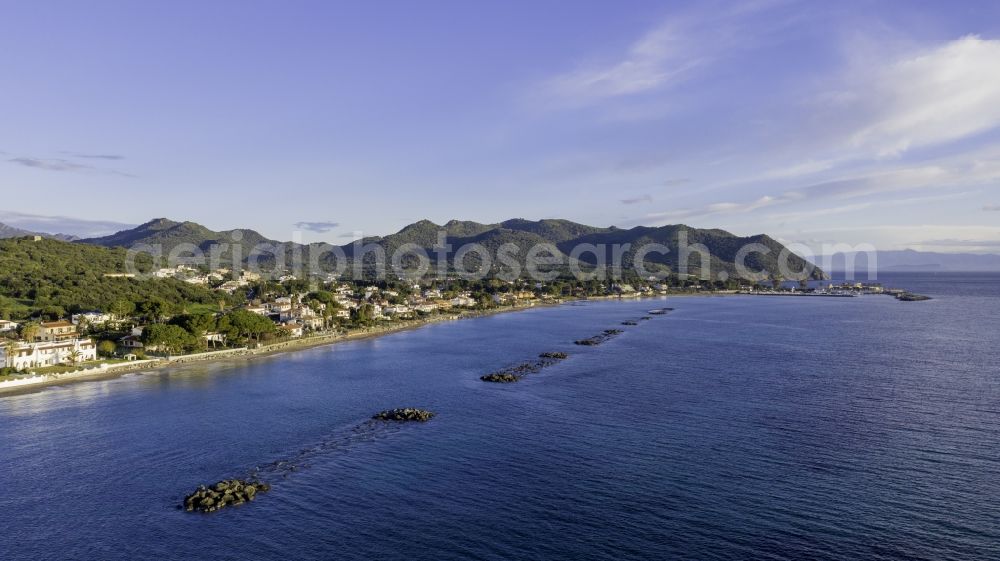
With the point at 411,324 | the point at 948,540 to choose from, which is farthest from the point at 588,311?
the point at 948,540

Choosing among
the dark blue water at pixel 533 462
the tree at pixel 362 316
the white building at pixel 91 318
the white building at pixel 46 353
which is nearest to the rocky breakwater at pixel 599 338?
the dark blue water at pixel 533 462

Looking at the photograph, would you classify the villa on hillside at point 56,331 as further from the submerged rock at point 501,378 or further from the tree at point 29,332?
the submerged rock at point 501,378

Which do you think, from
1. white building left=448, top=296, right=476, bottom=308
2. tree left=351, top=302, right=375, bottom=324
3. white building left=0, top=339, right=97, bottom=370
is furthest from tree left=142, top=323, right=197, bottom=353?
white building left=448, top=296, right=476, bottom=308

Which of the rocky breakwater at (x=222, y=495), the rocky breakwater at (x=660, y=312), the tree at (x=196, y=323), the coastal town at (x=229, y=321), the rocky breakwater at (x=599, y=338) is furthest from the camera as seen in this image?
the rocky breakwater at (x=660, y=312)

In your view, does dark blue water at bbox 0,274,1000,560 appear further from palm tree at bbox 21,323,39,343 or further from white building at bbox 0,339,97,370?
palm tree at bbox 21,323,39,343

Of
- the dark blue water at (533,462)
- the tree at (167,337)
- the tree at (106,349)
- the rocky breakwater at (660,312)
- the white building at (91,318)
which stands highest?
the white building at (91,318)

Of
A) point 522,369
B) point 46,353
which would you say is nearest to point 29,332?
point 46,353
